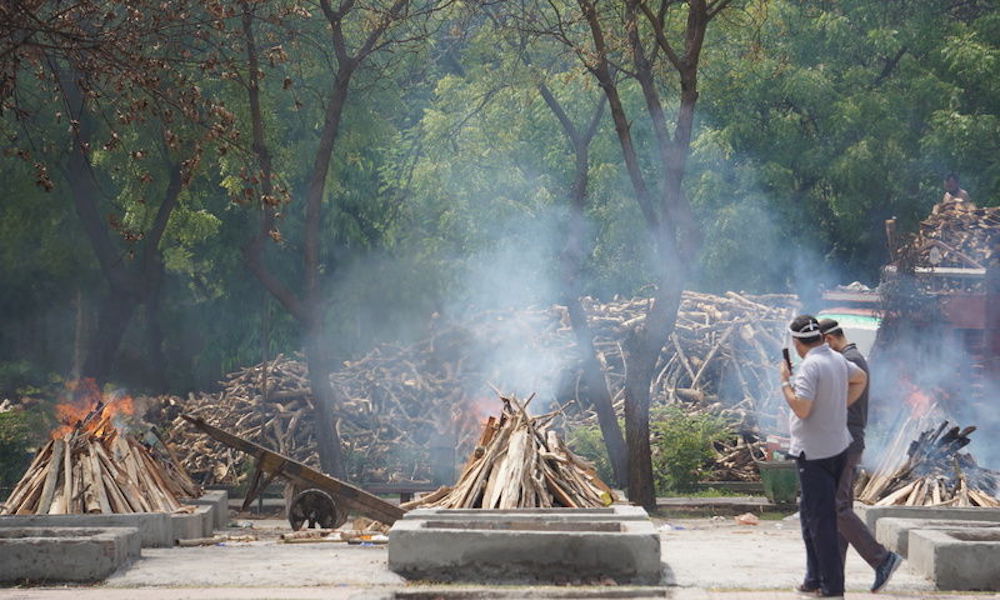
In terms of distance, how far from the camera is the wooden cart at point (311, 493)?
1438 centimetres

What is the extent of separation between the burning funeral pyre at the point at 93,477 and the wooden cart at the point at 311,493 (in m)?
0.83

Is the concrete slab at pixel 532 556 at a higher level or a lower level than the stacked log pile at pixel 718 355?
lower

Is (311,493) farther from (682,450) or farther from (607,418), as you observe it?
(682,450)

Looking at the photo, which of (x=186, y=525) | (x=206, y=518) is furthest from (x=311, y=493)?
(x=186, y=525)

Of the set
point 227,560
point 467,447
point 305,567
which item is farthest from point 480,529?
point 467,447

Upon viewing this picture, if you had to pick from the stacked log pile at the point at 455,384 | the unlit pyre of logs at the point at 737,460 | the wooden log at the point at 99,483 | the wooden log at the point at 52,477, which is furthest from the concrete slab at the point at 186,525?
the unlit pyre of logs at the point at 737,460

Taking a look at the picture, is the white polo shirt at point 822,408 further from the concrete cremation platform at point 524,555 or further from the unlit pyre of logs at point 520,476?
the unlit pyre of logs at point 520,476

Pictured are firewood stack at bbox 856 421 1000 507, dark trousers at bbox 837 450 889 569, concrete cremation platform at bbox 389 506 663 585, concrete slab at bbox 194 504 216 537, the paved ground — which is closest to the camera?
dark trousers at bbox 837 450 889 569

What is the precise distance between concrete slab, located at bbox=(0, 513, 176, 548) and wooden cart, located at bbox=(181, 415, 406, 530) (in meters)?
1.33

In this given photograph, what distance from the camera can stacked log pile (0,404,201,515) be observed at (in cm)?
1318

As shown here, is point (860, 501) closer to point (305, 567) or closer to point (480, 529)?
point (480, 529)

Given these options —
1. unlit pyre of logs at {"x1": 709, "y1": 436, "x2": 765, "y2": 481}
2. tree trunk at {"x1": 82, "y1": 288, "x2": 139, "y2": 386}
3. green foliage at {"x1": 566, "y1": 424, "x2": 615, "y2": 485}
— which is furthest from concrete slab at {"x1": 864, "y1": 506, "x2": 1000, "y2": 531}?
tree trunk at {"x1": 82, "y1": 288, "x2": 139, "y2": 386}

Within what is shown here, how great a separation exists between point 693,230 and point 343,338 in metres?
15.0

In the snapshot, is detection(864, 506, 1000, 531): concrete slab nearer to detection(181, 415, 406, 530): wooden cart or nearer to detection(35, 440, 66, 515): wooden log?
detection(181, 415, 406, 530): wooden cart
